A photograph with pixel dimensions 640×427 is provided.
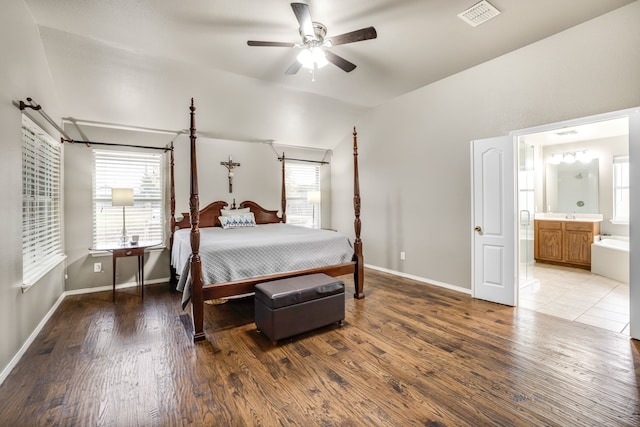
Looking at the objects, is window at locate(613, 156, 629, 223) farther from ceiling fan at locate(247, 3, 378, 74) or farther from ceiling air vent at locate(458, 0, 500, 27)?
ceiling fan at locate(247, 3, 378, 74)

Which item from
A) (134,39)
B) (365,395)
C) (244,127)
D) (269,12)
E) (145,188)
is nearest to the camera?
(365,395)

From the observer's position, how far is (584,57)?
2.97 metres

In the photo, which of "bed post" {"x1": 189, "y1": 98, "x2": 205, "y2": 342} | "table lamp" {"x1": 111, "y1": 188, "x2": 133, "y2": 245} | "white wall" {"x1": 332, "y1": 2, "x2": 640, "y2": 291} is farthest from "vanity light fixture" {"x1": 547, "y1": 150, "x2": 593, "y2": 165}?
"table lamp" {"x1": 111, "y1": 188, "x2": 133, "y2": 245}

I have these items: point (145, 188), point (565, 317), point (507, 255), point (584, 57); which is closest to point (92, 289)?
point (145, 188)

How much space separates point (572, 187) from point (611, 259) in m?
1.90

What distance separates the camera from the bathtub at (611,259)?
14.7 ft

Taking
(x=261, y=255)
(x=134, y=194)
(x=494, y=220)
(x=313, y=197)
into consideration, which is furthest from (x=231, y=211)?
(x=494, y=220)

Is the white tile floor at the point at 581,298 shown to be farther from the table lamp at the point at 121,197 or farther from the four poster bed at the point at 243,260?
the table lamp at the point at 121,197

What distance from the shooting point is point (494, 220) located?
370cm

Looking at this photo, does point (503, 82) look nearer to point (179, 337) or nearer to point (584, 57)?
point (584, 57)

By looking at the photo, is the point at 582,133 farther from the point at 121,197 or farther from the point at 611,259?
the point at 121,197

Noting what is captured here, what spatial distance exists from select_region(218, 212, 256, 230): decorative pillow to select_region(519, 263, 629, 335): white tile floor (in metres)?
4.21

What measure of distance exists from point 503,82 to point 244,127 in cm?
395

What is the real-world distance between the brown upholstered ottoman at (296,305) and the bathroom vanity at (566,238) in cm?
512
